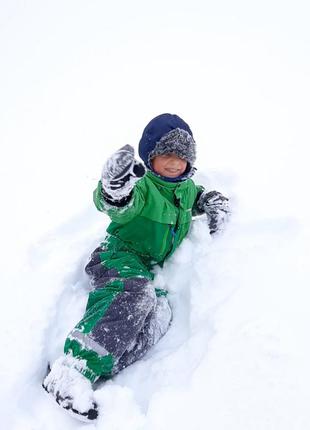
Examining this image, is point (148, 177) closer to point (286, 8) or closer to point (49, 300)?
point (49, 300)

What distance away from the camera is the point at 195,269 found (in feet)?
5.76

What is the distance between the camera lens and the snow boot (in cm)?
127

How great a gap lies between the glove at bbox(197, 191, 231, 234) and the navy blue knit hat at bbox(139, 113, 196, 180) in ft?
1.06

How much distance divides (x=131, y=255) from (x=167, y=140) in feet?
1.76

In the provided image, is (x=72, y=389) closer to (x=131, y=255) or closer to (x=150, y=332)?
(x=150, y=332)

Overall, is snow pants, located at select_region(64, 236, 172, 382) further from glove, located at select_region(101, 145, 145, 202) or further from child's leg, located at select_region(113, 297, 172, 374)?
glove, located at select_region(101, 145, 145, 202)

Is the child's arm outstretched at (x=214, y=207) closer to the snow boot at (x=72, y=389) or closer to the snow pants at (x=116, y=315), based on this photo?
the snow pants at (x=116, y=315)

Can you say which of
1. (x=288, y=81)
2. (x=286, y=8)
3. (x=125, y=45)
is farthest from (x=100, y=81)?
(x=286, y=8)

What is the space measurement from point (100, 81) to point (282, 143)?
2.57m

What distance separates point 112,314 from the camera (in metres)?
1.46

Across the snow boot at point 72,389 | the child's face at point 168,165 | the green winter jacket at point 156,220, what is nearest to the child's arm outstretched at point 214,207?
the green winter jacket at point 156,220

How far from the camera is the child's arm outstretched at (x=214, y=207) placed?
1938 millimetres

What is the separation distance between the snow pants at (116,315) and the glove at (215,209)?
1.39 ft

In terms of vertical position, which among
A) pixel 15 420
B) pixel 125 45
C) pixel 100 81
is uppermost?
pixel 125 45
